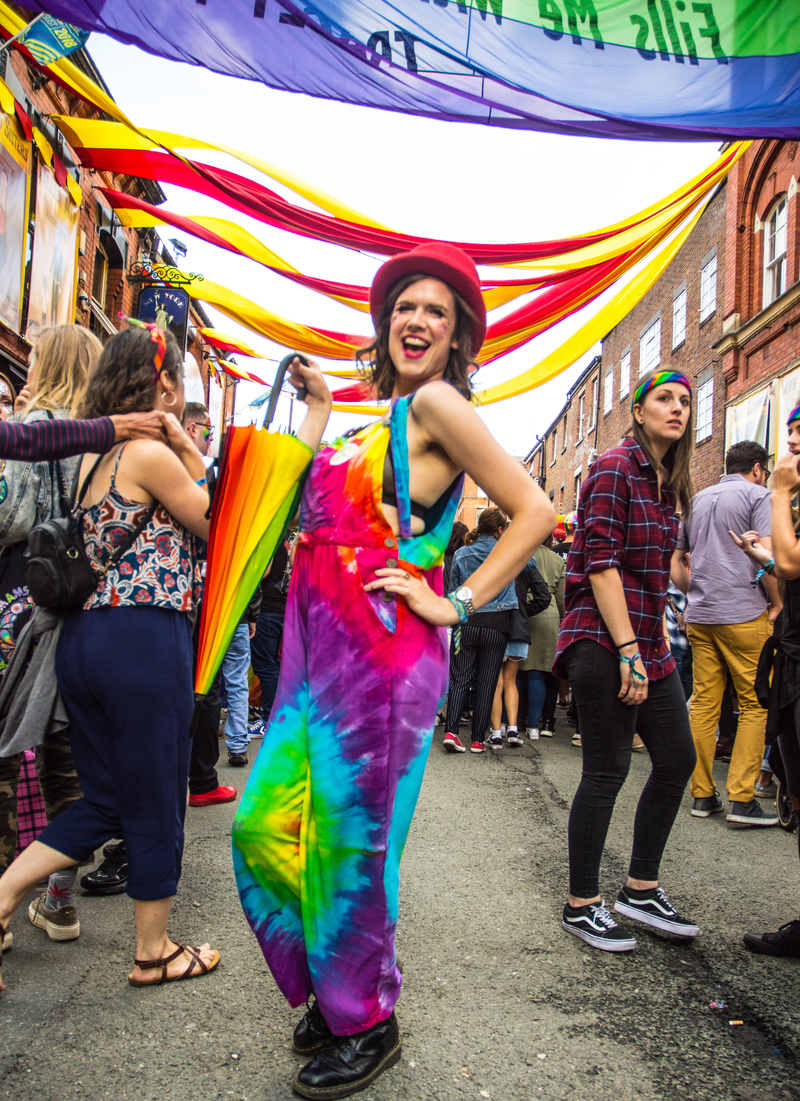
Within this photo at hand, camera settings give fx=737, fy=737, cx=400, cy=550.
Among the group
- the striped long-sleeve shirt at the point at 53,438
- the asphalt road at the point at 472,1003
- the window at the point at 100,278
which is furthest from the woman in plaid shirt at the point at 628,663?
the window at the point at 100,278

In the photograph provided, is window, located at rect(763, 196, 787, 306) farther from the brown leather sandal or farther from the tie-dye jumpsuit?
the brown leather sandal

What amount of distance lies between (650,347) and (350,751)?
22.7 meters

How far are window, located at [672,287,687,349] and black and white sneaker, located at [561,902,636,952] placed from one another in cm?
1836

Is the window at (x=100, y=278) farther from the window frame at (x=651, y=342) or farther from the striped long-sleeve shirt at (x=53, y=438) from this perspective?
the striped long-sleeve shirt at (x=53, y=438)

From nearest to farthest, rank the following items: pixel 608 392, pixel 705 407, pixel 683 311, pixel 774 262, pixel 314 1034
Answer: pixel 314 1034, pixel 774 262, pixel 705 407, pixel 683 311, pixel 608 392

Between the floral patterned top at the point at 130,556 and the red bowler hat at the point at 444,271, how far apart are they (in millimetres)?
977

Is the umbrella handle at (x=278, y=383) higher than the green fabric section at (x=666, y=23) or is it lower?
lower

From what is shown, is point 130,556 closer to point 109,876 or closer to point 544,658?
point 109,876

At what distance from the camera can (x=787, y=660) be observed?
2580mm

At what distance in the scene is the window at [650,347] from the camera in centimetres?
2119

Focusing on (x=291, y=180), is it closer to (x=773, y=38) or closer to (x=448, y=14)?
(x=448, y=14)

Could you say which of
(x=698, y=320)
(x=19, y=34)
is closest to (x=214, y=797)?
(x=19, y=34)

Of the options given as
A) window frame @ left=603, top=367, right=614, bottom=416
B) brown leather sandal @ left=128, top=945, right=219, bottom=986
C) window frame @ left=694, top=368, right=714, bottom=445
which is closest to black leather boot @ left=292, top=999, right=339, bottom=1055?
brown leather sandal @ left=128, top=945, right=219, bottom=986

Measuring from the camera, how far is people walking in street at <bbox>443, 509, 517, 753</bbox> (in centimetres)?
607
